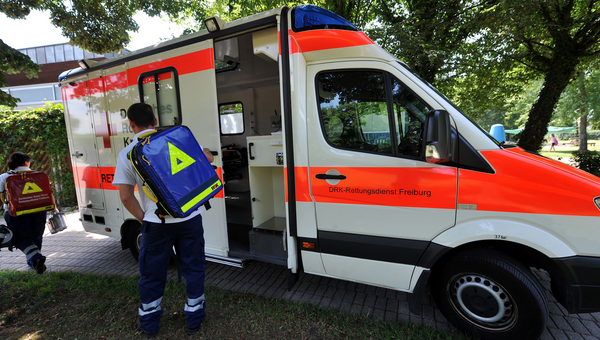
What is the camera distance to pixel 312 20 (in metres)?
2.56

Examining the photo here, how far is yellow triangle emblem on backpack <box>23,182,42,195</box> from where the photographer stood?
12.6ft

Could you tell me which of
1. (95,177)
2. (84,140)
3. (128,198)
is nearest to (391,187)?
(128,198)

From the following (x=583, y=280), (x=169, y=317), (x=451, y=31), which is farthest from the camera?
(x=451, y=31)

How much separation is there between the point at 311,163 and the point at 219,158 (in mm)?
1107

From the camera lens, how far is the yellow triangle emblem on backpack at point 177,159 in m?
2.19

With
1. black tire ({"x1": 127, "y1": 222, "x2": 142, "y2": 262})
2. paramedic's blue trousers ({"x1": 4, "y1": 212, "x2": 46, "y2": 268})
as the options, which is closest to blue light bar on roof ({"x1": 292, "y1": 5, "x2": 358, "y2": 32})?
black tire ({"x1": 127, "y1": 222, "x2": 142, "y2": 262})

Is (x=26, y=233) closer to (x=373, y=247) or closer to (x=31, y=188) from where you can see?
(x=31, y=188)

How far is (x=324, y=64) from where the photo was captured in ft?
8.41

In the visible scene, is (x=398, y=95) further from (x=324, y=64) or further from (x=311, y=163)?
(x=311, y=163)

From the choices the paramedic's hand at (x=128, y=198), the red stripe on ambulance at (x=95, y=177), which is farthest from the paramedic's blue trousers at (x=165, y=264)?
the red stripe on ambulance at (x=95, y=177)

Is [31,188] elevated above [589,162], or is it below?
above

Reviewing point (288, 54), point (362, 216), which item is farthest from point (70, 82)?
point (362, 216)

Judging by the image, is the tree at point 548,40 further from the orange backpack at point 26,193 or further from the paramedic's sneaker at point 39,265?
the paramedic's sneaker at point 39,265

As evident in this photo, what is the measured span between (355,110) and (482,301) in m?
1.87
